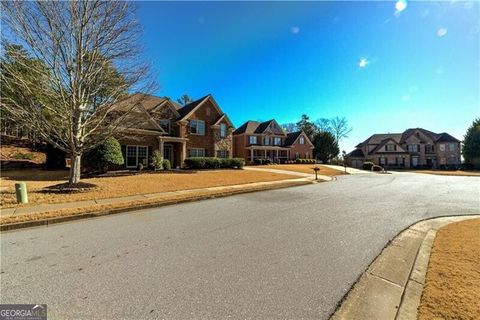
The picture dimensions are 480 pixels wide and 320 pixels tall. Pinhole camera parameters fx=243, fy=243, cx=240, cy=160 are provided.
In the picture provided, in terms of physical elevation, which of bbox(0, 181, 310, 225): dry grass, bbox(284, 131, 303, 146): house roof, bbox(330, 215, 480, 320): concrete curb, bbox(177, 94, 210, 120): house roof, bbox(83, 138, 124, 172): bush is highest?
bbox(177, 94, 210, 120): house roof

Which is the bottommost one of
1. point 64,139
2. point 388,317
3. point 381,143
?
point 388,317

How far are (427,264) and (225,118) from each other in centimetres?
2741

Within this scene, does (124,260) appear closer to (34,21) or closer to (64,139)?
(64,139)

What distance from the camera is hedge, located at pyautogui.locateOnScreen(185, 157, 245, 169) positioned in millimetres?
24938

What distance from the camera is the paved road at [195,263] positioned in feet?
10.0

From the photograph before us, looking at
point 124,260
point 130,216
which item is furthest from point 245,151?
point 124,260

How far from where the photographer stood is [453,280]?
11.5ft

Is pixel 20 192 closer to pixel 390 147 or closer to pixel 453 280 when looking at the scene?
pixel 453 280

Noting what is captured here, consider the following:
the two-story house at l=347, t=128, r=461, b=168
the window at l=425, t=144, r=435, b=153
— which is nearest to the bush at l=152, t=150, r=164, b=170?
the two-story house at l=347, t=128, r=461, b=168

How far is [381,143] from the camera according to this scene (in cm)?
5769

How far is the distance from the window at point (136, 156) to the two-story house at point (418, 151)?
53.0 metres

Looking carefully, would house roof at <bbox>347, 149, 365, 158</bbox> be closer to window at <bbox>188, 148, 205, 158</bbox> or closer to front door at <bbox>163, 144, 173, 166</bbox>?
window at <bbox>188, 148, 205, 158</bbox>

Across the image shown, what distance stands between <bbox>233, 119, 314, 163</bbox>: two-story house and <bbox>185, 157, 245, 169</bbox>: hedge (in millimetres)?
13050

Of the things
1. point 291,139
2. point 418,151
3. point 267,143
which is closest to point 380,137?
point 418,151
